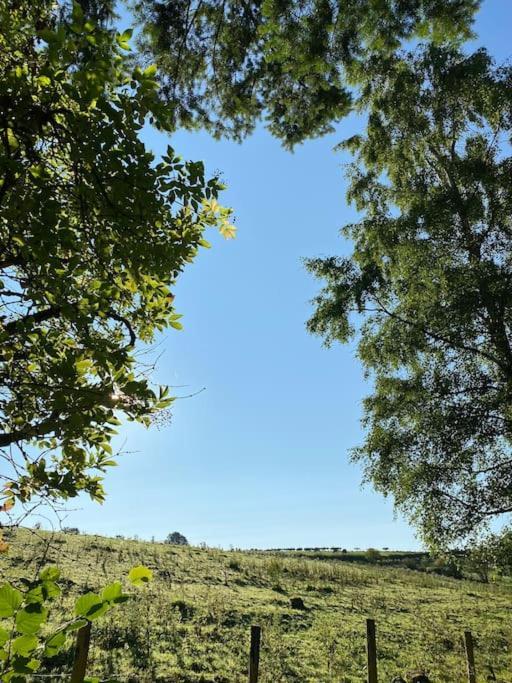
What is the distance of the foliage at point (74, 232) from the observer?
8.42 feet

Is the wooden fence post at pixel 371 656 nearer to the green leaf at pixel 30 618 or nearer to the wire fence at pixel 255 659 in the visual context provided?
the wire fence at pixel 255 659

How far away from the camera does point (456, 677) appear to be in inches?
445

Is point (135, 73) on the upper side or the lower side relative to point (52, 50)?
upper

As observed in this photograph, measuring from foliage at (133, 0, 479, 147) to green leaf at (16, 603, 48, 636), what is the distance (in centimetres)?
950

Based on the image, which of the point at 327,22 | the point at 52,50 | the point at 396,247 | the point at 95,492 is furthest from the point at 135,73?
the point at 396,247

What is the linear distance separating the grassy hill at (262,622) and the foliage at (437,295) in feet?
12.0

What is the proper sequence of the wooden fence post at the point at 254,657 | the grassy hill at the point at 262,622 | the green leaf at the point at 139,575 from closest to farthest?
the green leaf at the point at 139,575, the wooden fence post at the point at 254,657, the grassy hill at the point at 262,622

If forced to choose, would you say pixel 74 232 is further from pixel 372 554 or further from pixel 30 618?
pixel 372 554

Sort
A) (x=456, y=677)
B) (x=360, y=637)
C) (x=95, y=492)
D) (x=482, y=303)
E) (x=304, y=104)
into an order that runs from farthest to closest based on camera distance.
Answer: (x=360, y=637) → (x=482, y=303) → (x=456, y=677) → (x=304, y=104) → (x=95, y=492)

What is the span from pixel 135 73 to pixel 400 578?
104ft

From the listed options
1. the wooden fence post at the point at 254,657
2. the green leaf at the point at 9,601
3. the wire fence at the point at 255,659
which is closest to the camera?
the green leaf at the point at 9,601

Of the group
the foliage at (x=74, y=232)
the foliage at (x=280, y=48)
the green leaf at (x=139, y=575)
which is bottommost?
the green leaf at (x=139, y=575)

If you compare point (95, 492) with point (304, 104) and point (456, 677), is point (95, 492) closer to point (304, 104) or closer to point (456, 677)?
point (304, 104)

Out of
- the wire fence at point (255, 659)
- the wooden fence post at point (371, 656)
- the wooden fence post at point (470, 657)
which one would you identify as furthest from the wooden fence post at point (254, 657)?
the wooden fence post at point (470, 657)
